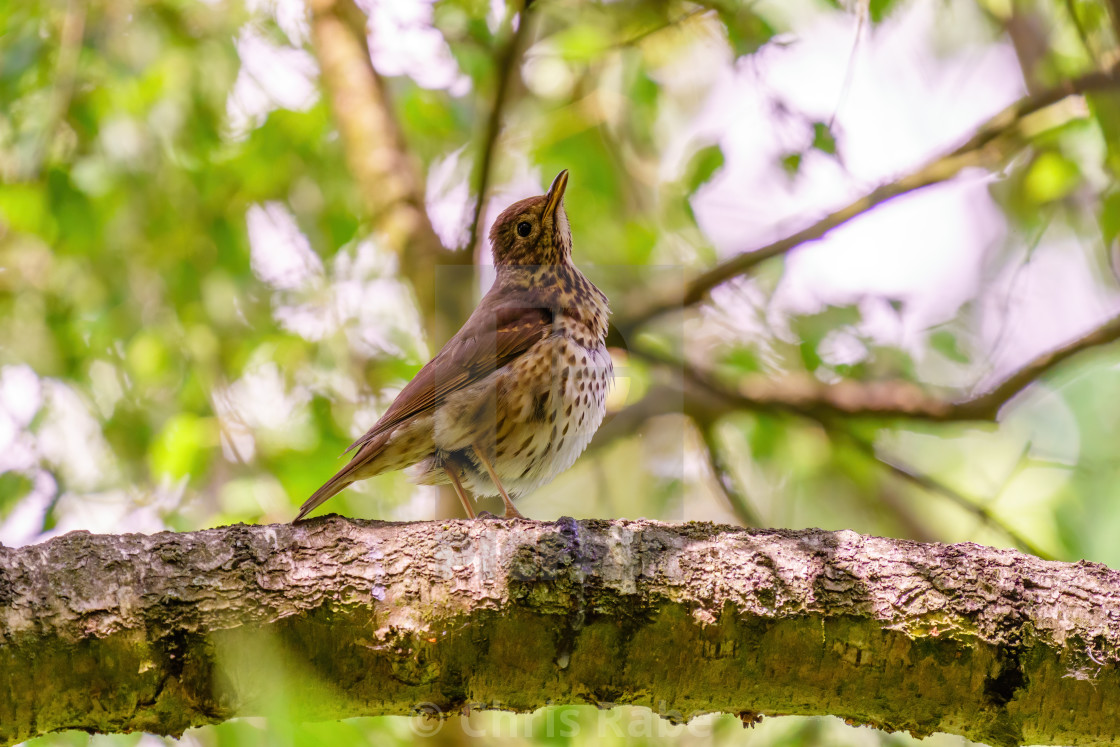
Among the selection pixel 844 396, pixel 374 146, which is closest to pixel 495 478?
pixel 844 396

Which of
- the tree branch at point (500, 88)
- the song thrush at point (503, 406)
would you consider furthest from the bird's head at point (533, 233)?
the song thrush at point (503, 406)

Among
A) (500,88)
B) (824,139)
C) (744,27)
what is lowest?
(824,139)

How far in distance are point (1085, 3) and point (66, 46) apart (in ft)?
17.4

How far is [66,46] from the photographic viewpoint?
15.5 feet

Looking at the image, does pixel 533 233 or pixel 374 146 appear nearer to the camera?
pixel 533 233

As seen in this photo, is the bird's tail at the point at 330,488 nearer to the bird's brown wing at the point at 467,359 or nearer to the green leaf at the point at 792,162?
the bird's brown wing at the point at 467,359

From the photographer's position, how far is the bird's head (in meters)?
5.04

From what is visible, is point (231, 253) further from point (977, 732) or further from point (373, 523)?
point (977, 732)

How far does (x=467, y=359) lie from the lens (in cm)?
430

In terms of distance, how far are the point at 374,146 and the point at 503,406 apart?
249 cm

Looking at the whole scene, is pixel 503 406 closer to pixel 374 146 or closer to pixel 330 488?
pixel 330 488

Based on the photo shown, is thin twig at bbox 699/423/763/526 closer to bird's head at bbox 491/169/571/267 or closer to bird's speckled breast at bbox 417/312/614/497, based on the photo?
bird's head at bbox 491/169/571/267

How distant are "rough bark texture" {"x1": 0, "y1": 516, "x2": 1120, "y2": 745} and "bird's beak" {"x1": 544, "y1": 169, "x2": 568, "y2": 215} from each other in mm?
2466

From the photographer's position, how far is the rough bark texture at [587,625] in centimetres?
245
